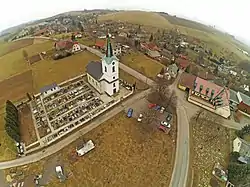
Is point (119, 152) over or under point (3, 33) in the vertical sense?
over

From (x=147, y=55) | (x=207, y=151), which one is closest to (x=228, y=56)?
(x=147, y=55)

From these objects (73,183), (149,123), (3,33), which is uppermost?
(149,123)

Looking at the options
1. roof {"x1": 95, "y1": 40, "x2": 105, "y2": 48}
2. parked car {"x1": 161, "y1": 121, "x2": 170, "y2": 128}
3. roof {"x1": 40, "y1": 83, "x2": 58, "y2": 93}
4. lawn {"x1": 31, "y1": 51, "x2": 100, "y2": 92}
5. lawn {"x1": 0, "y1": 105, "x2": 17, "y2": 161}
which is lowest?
lawn {"x1": 0, "y1": 105, "x2": 17, "y2": 161}

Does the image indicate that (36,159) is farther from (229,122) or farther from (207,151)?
(229,122)

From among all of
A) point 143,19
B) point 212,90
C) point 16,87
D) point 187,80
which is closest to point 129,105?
point 187,80

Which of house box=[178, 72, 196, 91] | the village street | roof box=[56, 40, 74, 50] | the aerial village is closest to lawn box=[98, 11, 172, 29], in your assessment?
roof box=[56, 40, 74, 50]

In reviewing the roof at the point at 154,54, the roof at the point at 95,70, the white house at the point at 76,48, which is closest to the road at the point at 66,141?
the roof at the point at 95,70

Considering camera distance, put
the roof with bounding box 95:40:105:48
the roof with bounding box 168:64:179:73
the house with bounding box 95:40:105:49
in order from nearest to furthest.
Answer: the roof with bounding box 168:64:179:73
the house with bounding box 95:40:105:49
the roof with bounding box 95:40:105:48

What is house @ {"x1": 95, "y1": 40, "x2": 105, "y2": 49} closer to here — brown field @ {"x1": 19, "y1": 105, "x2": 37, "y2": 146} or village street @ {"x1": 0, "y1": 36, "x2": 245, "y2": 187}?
village street @ {"x1": 0, "y1": 36, "x2": 245, "y2": 187}
